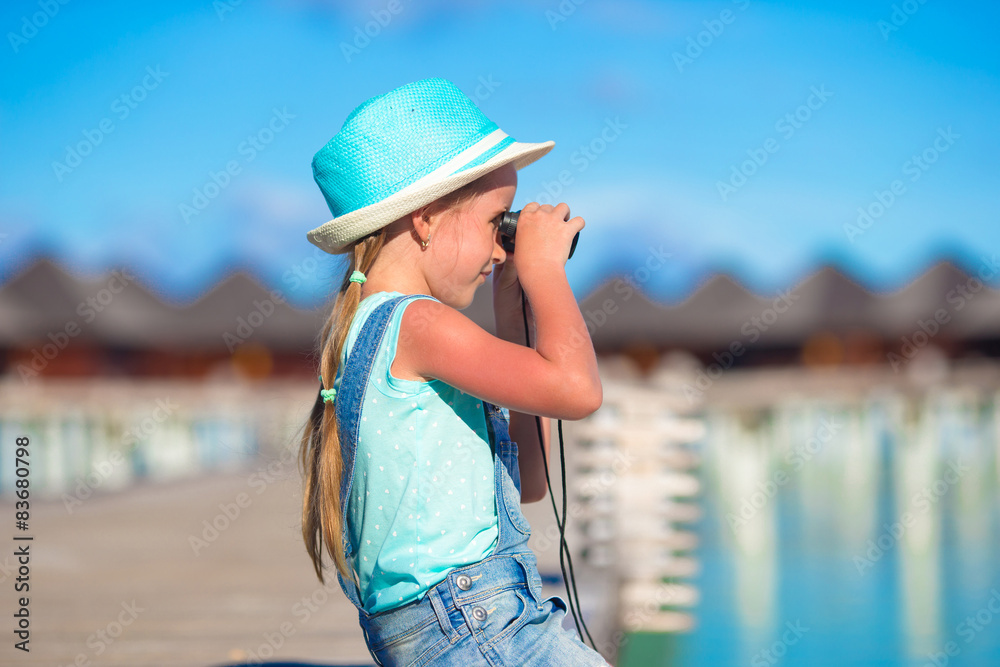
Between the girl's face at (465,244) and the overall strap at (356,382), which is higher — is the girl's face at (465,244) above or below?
above

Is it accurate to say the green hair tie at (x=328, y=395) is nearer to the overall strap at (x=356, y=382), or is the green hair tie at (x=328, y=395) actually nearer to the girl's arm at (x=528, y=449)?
the overall strap at (x=356, y=382)

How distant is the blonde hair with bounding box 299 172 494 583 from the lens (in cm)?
153

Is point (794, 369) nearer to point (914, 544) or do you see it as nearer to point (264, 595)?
point (914, 544)

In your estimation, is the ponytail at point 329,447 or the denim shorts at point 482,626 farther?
the ponytail at point 329,447

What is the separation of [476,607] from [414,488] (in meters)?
0.20
